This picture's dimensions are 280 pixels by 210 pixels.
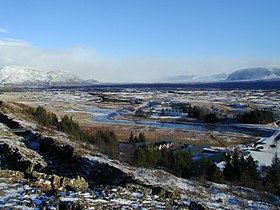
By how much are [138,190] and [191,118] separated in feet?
214

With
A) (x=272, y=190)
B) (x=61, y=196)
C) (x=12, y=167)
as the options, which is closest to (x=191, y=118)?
(x=272, y=190)

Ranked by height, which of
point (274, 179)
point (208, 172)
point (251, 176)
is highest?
point (208, 172)

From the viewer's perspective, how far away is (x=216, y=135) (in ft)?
186

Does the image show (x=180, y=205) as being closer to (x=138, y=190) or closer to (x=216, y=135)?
(x=138, y=190)

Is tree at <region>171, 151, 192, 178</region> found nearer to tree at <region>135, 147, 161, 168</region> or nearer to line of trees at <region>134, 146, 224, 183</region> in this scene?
line of trees at <region>134, 146, 224, 183</region>

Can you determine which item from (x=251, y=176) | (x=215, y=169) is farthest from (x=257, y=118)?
(x=215, y=169)

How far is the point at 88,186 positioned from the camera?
1600 centimetres

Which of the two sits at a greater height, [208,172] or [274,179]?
[208,172]

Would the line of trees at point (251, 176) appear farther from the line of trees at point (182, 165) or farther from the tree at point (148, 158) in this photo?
the tree at point (148, 158)

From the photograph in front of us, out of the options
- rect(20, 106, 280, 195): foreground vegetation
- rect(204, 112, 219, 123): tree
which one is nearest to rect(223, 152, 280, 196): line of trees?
rect(20, 106, 280, 195): foreground vegetation

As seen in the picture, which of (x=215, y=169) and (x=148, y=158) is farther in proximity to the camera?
(x=148, y=158)

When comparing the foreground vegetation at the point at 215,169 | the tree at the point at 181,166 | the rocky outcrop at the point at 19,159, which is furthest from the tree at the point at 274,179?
the rocky outcrop at the point at 19,159

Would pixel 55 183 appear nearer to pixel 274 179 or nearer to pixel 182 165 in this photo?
pixel 182 165

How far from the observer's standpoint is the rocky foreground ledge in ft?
40.7
